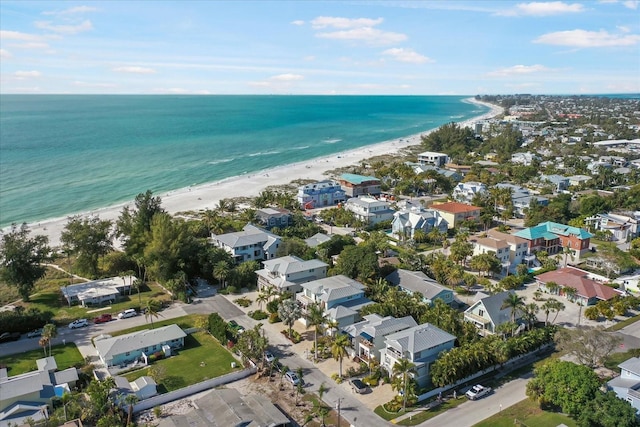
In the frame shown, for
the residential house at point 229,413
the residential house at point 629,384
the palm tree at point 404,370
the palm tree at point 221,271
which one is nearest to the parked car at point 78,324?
the palm tree at point 221,271

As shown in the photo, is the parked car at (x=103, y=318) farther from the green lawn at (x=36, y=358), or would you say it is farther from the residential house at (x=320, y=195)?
the residential house at (x=320, y=195)

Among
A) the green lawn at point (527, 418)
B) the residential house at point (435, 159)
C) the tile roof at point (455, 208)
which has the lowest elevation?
the green lawn at point (527, 418)

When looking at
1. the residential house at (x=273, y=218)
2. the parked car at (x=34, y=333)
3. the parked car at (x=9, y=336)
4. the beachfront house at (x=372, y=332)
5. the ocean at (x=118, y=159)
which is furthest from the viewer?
the ocean at (x=118, y=159)

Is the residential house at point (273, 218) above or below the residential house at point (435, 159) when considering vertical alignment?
below

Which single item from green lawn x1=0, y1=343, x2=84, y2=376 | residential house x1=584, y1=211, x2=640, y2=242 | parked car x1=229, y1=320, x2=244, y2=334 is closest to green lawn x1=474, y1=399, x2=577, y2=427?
parked car x1=229, y1=320, x2=244, y2=334

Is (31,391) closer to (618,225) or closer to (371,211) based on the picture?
(371,211)

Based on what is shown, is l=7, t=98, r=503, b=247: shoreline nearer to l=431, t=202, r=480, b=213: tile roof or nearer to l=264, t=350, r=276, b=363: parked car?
l=431, t=202, r=480, b=213: tile roof
